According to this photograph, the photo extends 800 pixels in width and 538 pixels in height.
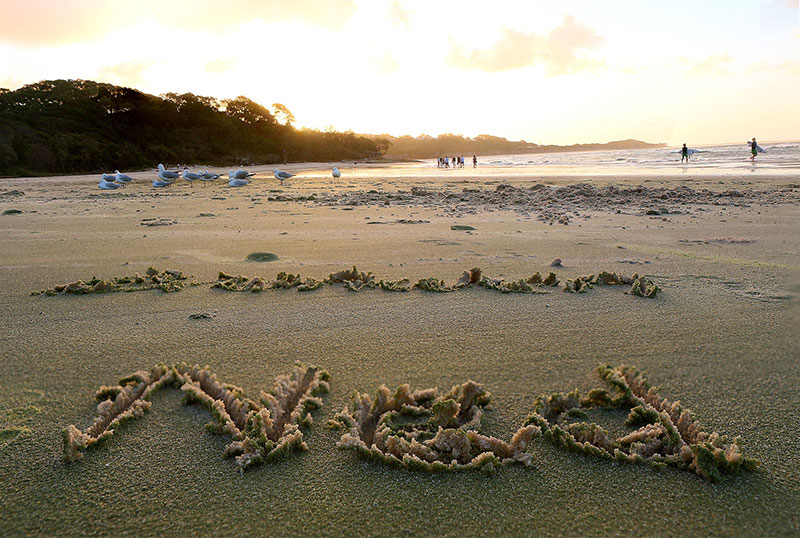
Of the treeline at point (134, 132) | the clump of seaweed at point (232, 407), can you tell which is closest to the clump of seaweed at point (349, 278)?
the clump of seaweed at point (232, 407)

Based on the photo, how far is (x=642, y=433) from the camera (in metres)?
1.15

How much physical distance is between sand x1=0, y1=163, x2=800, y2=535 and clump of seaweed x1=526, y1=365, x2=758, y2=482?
33 mm

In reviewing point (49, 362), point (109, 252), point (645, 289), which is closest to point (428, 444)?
point (49, 362)

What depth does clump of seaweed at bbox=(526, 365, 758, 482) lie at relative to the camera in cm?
104

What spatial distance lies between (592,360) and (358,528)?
105 cm

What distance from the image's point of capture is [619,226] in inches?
185

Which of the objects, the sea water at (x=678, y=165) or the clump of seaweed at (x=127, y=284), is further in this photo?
the sea water at (x=678, y=165)

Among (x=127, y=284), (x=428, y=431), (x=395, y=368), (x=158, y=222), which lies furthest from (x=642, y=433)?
(x=158, y=222)

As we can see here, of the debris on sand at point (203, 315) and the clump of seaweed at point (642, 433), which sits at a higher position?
the debris on sand at point (203, 315)

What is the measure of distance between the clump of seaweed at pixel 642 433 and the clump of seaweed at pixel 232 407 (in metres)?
0.63

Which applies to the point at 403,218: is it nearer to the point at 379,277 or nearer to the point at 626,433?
the point at 379,277

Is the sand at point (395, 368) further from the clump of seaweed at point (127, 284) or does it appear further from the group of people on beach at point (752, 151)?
the group of people on beach at point (752, 151)

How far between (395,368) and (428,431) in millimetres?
368

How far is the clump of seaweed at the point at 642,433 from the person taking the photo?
104cm
